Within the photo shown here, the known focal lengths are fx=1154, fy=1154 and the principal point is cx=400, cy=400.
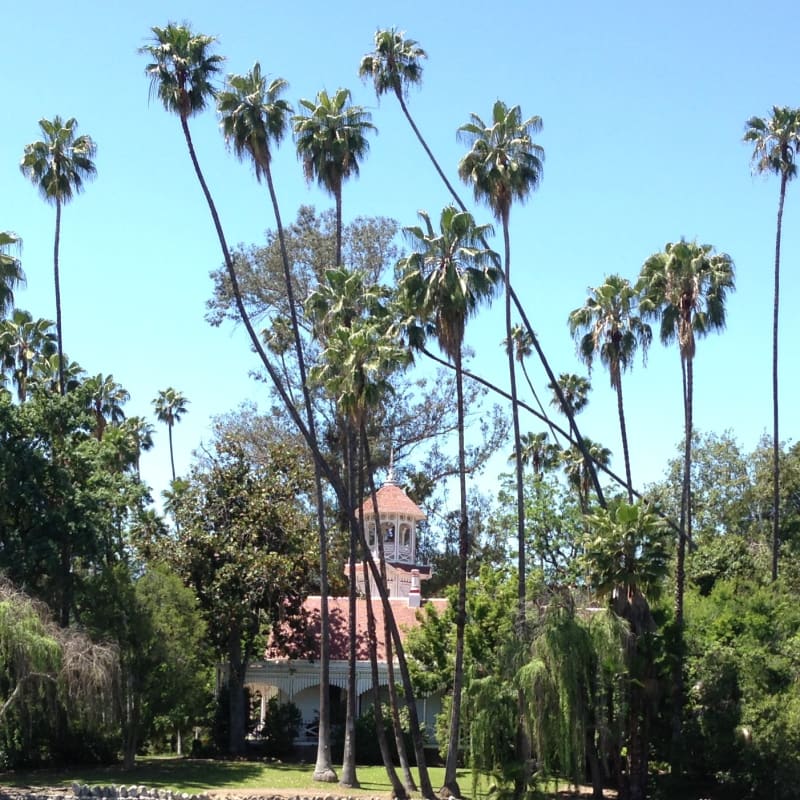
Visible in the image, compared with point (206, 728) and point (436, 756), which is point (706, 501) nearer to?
point (436, 756)

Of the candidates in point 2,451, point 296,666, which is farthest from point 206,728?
point 2,451

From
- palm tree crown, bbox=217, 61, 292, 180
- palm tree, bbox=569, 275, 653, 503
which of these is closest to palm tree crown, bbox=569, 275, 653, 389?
palm tree, bbox=569, 275, 653, 503

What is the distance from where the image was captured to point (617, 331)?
142 ft

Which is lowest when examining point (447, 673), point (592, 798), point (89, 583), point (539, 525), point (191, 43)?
point (592, 798)

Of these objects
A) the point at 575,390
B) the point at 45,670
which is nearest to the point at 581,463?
the point at 575,390

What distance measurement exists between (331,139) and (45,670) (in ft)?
65.2

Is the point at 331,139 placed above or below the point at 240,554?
above

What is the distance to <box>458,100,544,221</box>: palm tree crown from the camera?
38312 mm

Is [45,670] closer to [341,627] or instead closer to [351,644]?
[351,644]

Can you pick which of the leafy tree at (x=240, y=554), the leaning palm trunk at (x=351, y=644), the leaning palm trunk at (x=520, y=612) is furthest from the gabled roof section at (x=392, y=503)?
the leaning palm trunk at (x=520, y=612)

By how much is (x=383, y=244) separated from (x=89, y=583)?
2777cm

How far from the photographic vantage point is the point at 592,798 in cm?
3672

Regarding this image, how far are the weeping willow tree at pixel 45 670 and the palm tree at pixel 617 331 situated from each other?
19897 millimetres

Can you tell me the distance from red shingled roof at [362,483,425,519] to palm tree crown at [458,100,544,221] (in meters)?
22.8
